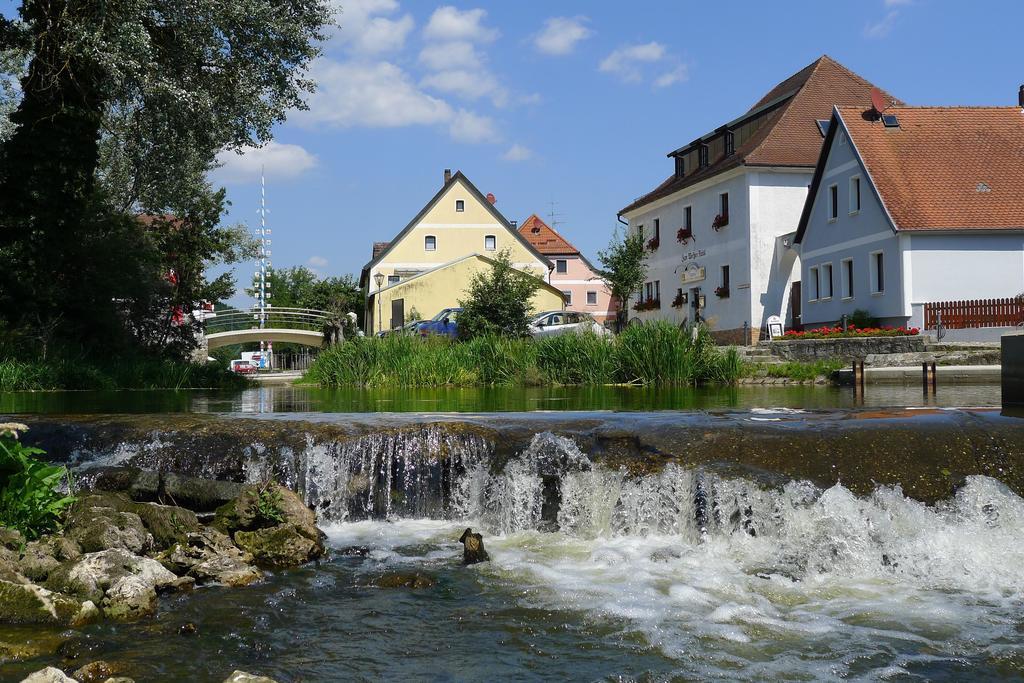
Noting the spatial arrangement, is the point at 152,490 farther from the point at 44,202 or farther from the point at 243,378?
the point at 243,378

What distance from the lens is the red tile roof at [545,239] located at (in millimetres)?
82438

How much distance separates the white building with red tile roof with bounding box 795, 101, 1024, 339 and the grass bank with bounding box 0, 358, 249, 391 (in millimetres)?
21555

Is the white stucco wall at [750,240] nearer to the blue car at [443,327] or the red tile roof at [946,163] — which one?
the red tile roof at [946,163]

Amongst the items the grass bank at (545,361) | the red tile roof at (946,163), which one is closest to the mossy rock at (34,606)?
the grass bank at (545,361)

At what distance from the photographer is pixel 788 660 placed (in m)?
5.14

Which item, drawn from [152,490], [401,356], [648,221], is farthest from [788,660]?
[648,221]

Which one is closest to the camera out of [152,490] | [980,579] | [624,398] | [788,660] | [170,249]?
[788,660]

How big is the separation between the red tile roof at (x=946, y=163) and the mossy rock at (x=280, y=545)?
95.9 ft

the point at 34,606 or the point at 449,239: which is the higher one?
the point at 449,239

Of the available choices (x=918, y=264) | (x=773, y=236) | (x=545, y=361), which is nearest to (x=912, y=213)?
(x=918, y=264)

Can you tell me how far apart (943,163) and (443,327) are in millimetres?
19262

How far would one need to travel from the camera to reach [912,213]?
107 feet

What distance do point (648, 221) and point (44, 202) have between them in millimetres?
37198

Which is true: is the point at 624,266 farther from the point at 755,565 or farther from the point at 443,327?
the point at 755,565
